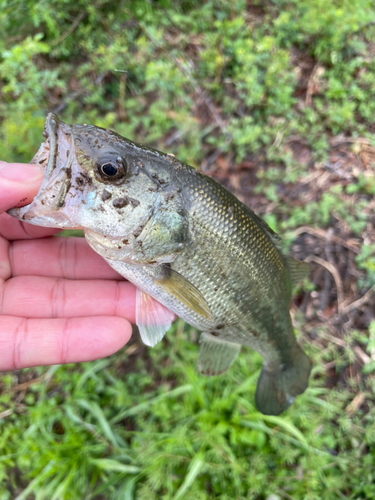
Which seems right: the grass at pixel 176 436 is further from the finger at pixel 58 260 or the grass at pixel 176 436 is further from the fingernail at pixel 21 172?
the fingernail at pixel 21 172

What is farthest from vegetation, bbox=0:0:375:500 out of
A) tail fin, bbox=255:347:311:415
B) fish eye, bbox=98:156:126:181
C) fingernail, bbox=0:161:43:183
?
fish eye, bbox=98:156:126:181

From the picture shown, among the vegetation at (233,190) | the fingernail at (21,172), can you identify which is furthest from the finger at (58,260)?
the vegetation at (233,190)

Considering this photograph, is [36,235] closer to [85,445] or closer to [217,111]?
[85,445]

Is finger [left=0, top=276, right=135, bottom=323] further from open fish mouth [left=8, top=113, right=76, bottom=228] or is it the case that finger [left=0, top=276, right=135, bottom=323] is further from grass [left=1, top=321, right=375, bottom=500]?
grass [left=1, top=321, right=375, bottom=500]

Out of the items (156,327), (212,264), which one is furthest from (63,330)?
(212,264)

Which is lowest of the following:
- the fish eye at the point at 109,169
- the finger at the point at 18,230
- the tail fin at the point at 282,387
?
the tail fin at the point at 282,387
